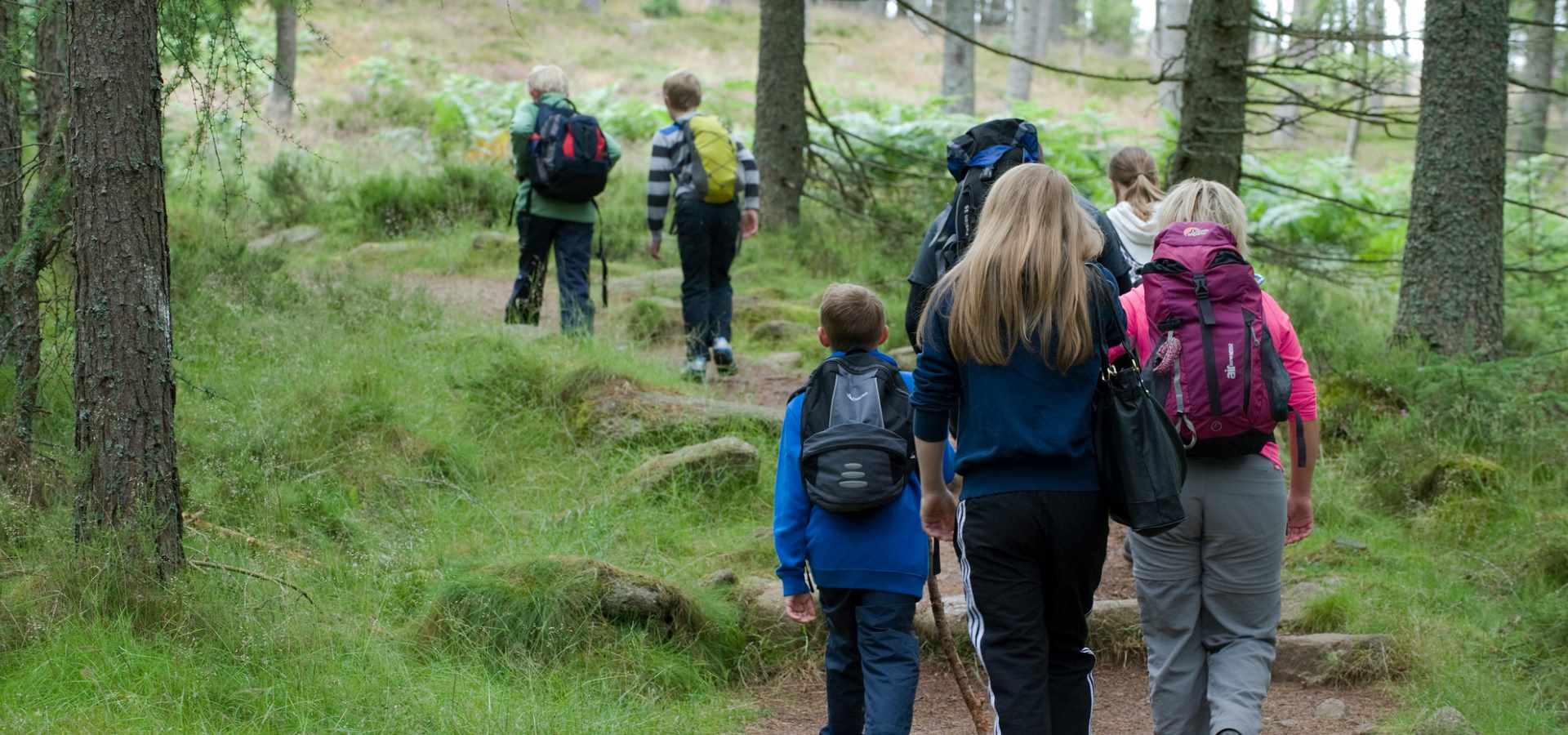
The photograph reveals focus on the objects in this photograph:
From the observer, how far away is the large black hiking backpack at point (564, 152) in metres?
8.74

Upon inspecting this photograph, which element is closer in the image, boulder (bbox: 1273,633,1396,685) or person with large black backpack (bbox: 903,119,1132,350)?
person with large black backpack (bbox: 903,119,1132,350)

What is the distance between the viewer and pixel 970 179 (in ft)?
15.0

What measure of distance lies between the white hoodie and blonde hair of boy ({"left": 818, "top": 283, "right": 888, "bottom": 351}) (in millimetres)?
1968

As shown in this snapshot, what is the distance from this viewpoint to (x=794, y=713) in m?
4.93

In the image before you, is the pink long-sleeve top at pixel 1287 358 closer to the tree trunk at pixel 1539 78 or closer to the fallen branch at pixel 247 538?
the fallen branch at pixel 247 538

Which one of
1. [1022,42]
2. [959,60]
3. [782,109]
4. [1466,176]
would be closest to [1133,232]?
A: [1466,176]

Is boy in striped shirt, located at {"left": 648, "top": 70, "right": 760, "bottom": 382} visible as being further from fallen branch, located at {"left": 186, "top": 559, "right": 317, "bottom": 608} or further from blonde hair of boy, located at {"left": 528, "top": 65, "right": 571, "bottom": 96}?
fallen branch, located at {"left": 186, "top": 559, "right": 317, "bottom": 608}

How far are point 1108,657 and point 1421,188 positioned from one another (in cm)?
450

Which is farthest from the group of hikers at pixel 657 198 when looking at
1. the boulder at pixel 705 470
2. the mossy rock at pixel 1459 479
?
the mossy rock at pixel 1459 479

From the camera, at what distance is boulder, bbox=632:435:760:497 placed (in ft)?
21.3

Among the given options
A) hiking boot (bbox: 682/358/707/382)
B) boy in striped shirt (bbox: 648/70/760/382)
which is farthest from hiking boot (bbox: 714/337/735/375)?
hiking boot (bbox: 682/358/707/382)

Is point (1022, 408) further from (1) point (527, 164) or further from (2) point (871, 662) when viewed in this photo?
(1) point (527, 164)

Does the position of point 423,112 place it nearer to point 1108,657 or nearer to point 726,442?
point 726,442

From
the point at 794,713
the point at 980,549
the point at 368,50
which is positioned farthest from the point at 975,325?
the point at 368,50
